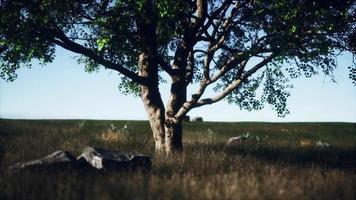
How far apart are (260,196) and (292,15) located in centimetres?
844

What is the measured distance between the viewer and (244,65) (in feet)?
63.0

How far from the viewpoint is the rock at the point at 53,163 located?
484 inches

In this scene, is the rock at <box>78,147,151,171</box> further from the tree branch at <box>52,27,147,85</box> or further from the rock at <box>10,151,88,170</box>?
the tree branch at <box>52,27,147,85</box>

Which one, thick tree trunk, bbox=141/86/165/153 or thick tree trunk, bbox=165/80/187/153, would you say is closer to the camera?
thick tree trunk, bbox=165/80/187/153

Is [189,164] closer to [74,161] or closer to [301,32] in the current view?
[74,161]

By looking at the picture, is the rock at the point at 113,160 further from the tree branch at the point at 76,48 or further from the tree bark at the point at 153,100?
the tree bark at the point at 153,100

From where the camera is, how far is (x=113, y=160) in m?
13.4

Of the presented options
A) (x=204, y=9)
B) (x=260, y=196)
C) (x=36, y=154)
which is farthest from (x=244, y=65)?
(x=260, y=196)

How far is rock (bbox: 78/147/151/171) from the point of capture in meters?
13.3

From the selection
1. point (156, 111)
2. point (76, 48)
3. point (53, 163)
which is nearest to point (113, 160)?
point (53, 163)

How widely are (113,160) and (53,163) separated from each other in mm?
1782

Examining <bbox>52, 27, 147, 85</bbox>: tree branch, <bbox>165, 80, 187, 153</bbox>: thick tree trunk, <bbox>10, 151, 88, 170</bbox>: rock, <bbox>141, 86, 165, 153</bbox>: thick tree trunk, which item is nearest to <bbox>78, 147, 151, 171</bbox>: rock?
<bbox>10, 151, 88, 170</bbox>: rock

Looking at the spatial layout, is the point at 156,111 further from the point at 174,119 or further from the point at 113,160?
the point at 113,160

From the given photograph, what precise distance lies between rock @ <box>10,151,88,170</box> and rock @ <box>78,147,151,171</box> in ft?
1.20
